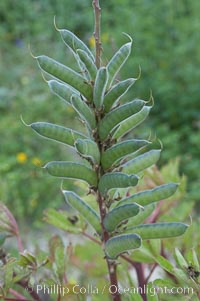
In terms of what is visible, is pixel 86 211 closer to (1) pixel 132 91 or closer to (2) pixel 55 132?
(2) pixel 55 132

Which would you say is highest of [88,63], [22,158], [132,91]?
[132,91]

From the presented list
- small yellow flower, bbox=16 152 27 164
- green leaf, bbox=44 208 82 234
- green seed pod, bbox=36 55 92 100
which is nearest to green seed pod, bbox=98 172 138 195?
green seed pod, bbox=36 55 92 100

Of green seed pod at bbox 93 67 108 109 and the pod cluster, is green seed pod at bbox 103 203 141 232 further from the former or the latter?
green seed pod at bbox 93 67 108 109

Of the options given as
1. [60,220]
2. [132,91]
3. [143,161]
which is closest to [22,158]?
[132,91]

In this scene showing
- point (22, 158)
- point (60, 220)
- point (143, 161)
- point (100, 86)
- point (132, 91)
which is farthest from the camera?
point (132, 91)

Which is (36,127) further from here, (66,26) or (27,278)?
(66,26)

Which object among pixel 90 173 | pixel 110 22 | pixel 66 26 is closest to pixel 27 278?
pixel 90 173

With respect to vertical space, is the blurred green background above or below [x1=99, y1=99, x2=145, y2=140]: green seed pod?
above
